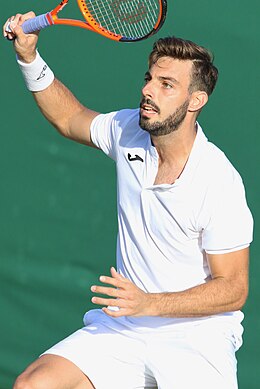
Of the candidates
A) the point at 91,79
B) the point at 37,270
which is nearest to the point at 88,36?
the point at 91,79

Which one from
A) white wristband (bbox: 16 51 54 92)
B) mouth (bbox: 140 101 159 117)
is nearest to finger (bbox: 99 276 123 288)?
mouth (bbox: 140 101 159 117)

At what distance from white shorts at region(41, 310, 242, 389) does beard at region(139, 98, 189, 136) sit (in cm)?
73

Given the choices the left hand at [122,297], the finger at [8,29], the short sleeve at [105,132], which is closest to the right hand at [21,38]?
the finger at [8,29]

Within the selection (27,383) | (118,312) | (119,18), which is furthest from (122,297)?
(119,18)

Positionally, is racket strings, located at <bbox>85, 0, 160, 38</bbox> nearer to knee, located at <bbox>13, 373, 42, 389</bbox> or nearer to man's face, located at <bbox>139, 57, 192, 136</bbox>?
man's face, located at <bbox>139, 57, 192, 136</bbox>

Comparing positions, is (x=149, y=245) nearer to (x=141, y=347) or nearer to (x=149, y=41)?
(x=141, y=347)

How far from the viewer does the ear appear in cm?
503

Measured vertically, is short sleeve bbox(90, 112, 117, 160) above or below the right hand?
below

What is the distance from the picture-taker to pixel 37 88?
5262 millimetres

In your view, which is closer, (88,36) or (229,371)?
(229,371)

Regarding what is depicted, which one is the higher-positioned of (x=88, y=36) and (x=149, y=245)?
(x=88, y=36)

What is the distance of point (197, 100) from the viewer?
5.04 m

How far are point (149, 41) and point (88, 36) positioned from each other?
0.30 meters

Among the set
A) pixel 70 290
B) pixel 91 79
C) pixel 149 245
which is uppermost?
pixel 91 79
